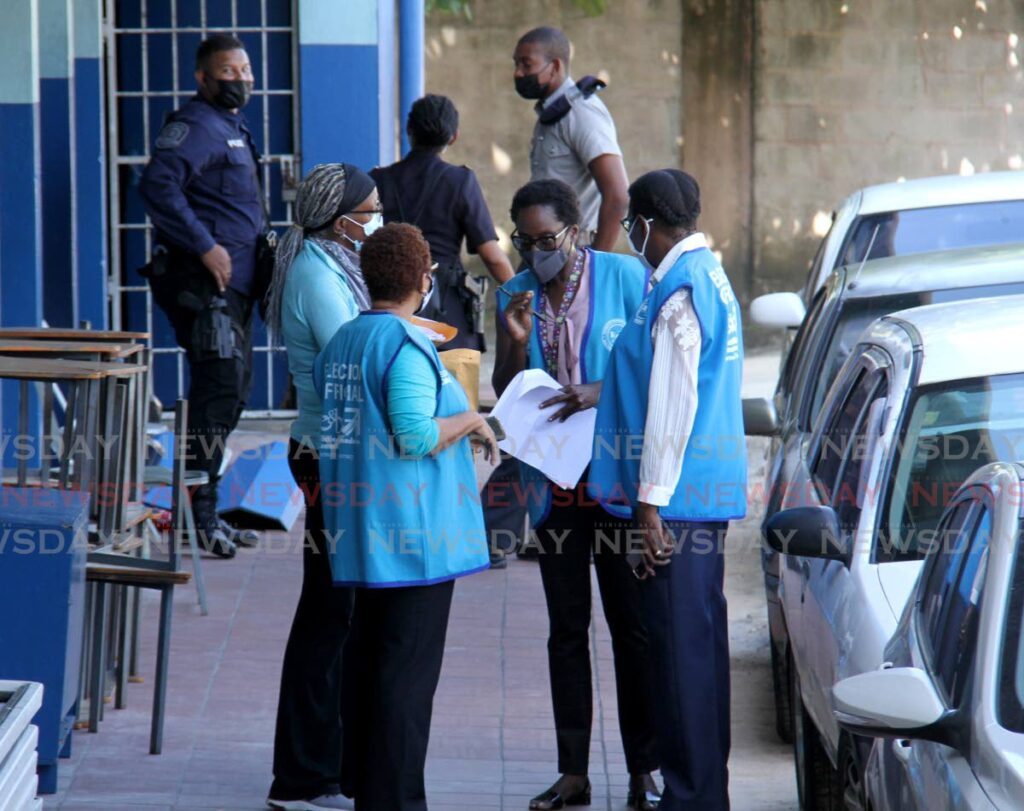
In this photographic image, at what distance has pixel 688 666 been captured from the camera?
4.59 m

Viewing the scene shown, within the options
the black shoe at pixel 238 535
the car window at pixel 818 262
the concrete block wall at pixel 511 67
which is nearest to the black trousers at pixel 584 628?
the car window at pixel 818 262

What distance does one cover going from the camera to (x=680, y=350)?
443 cm

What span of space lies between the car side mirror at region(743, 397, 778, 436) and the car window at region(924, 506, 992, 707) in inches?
113

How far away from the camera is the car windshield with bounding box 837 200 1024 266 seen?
25.8 ft

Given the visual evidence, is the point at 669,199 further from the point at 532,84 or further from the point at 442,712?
the point at 532,84

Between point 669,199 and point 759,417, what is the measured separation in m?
2.19

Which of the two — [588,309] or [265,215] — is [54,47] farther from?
[588,309]

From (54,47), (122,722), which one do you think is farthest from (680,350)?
(54,47)

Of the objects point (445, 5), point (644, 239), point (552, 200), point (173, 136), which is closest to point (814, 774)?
point (644, 239)

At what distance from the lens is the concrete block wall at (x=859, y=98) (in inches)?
645

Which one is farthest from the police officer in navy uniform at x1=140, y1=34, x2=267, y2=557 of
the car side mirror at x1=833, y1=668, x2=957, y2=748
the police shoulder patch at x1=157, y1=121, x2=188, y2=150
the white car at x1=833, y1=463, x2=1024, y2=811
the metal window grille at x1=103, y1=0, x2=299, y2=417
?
the car side mirror at x1=833, y1=668, x2=957, y2=748

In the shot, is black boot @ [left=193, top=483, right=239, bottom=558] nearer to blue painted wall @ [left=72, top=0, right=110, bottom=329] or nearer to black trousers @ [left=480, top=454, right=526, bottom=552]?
black trousers @ [left=480, top=454, right=526, bottom=552]

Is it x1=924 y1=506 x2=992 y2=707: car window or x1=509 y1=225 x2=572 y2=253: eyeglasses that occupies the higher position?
x1=509 y1=225 x2=572 y2=253: eyeglasses

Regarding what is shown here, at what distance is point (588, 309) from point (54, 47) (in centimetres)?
578
